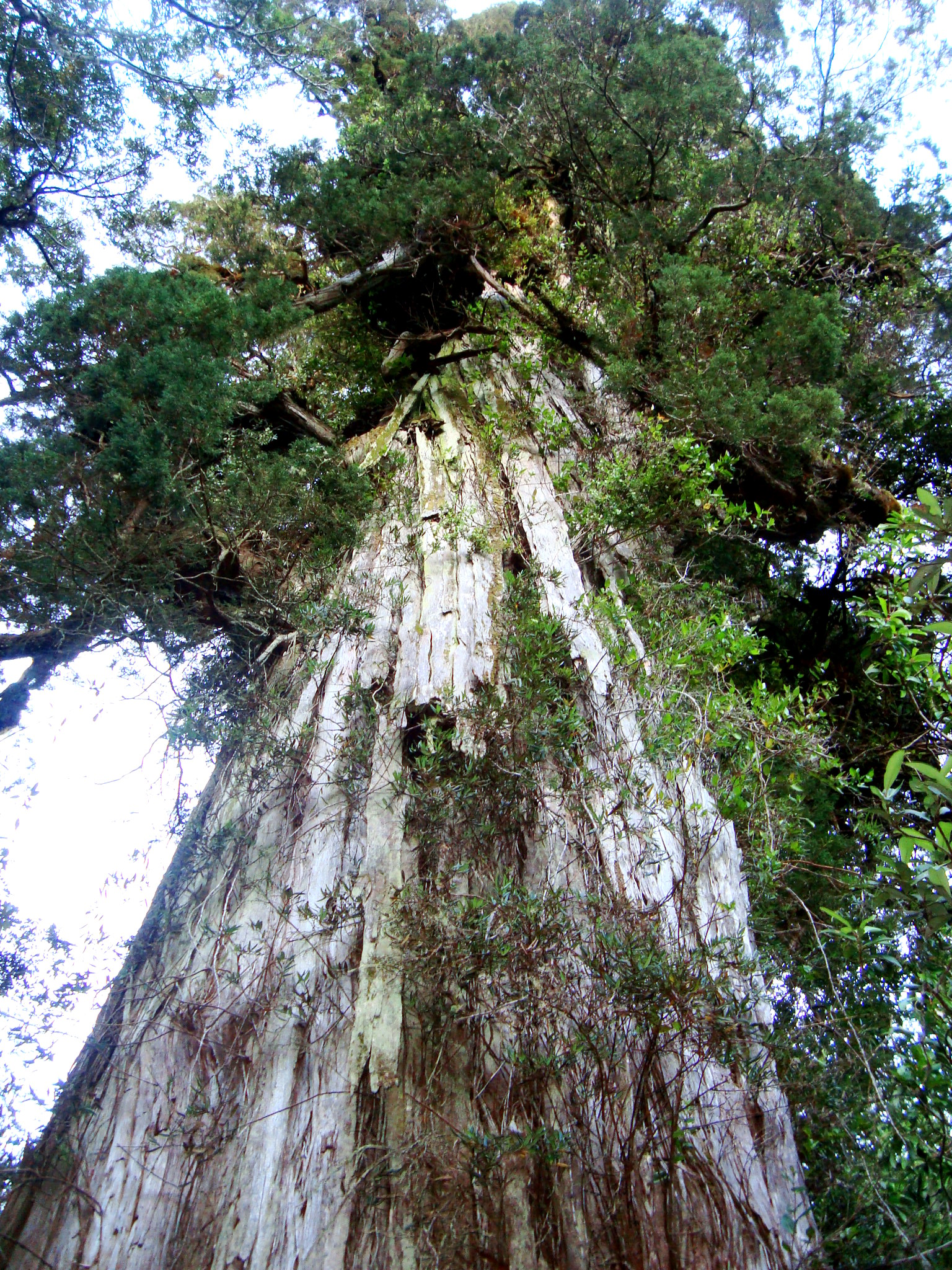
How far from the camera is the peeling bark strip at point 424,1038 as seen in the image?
2789mm

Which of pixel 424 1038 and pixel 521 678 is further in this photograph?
pixel 521 678

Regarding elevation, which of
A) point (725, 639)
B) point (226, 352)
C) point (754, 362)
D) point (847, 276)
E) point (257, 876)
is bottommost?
point (257, 876)

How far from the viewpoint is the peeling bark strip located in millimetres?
2789

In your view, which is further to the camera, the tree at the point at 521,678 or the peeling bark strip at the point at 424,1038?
the tree at the point at 521,678

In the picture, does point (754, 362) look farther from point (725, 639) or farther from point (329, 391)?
point (329, 391)

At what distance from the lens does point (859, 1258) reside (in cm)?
247

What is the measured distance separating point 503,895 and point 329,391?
7102 millimetres

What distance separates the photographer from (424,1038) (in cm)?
328

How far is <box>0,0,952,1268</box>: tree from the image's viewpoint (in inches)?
114

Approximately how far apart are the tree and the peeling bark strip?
0.06 ft

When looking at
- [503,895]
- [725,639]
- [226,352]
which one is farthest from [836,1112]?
[226,352]

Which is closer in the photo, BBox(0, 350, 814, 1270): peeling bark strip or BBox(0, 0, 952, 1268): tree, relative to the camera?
BBox(0, 350, 814, 1270): peeling bark strip

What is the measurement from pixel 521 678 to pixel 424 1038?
1.91 m

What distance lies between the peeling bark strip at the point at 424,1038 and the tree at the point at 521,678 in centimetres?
2
